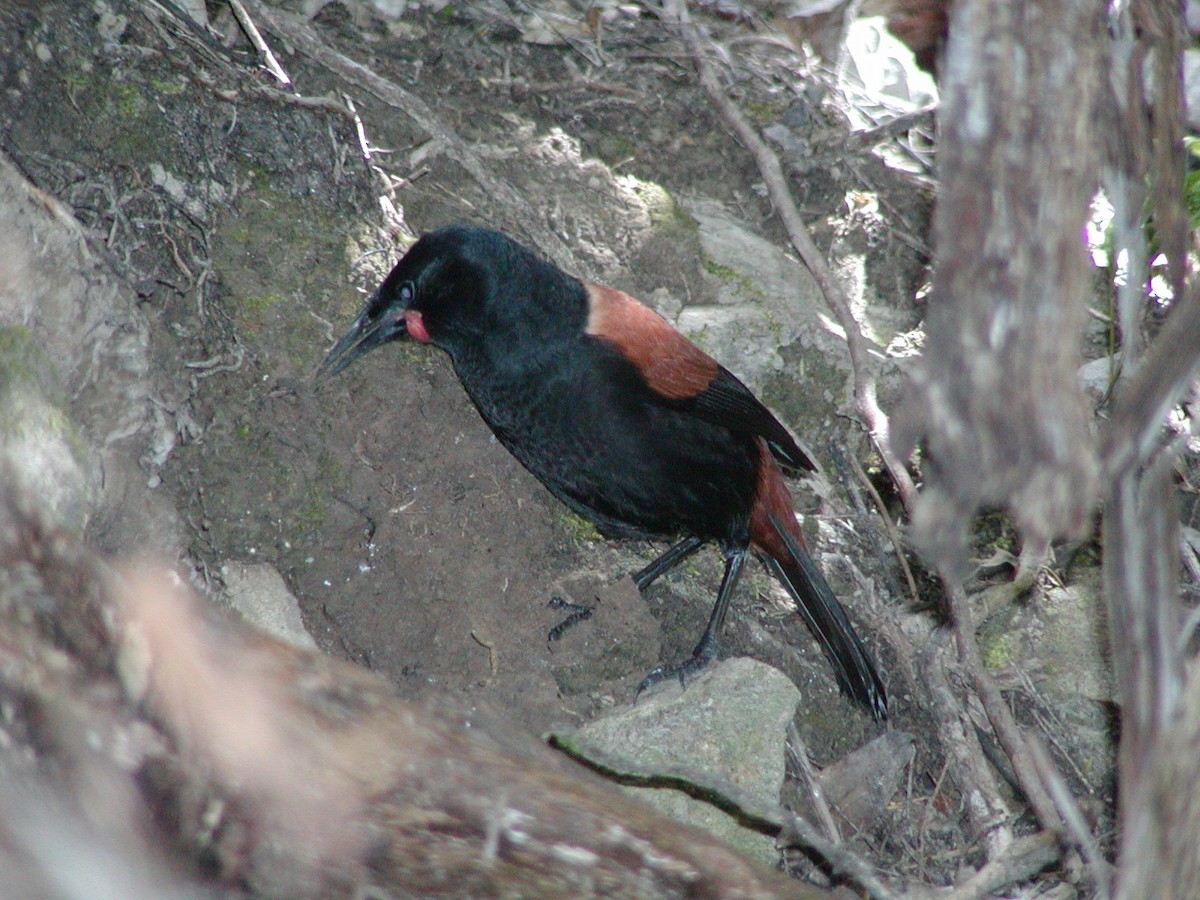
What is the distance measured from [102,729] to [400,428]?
97.1 inches

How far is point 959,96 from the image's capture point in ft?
4.22

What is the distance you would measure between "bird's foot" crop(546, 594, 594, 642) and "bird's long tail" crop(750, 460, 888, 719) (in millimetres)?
716

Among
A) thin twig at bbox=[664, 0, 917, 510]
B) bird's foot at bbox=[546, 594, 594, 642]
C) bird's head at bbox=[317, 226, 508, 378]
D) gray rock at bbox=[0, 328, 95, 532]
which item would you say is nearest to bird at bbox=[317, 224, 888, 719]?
bird's head at bbox=[317, 226, 508, 378]

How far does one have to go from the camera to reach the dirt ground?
3434 mm

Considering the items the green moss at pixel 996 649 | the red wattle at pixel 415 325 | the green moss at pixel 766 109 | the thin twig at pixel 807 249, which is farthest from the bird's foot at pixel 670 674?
the green moss at pixel 766 109

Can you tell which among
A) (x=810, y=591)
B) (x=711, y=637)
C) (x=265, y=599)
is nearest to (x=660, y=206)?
(x=810, y=591)

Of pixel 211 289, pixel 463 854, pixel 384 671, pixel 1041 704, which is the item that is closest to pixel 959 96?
pixel 463 854

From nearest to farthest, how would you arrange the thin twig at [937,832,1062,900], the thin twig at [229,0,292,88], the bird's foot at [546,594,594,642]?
1. the thin twig at [937,832,1062,900]
2. the bird's foot at [546,594,594,642]
3. the thin twig at [229,0,292,88]

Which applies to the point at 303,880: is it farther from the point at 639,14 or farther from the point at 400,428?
the point at 639,14

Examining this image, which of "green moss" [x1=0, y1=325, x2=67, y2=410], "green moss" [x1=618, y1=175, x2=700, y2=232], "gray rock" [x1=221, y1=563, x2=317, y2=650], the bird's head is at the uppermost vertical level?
"green moss" [x1=0, y1=325, x2=67, y2=410]

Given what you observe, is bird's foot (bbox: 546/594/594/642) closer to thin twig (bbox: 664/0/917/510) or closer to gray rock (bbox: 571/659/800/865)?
gray rock (bbox: 571/659/800/865)

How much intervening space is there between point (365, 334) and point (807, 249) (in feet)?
6.53

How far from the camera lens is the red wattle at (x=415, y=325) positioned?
376 cm

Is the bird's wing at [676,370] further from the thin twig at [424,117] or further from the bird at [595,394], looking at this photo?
the thin twig at [424,117]
